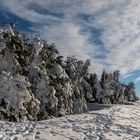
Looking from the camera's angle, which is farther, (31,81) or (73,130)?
(31,81)

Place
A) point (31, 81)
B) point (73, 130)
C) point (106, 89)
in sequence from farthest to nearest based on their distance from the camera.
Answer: point (106, 89) → point (31, 81) → point (73, 130)

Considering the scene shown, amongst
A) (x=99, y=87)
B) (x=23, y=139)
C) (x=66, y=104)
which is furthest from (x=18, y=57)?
(x=99, y=87)

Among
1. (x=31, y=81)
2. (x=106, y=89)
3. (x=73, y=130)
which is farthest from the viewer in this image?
(x=106, y=89)

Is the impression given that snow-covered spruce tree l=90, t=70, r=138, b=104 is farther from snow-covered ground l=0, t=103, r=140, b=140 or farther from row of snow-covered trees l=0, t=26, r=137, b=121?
snow-covered ground l=0, t=103, r=140, b=140

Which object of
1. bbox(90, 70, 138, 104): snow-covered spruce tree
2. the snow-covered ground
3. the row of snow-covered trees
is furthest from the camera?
bbox(90, 70, 138, 104): snow-covered spruce tree

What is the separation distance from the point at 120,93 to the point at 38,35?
204ft

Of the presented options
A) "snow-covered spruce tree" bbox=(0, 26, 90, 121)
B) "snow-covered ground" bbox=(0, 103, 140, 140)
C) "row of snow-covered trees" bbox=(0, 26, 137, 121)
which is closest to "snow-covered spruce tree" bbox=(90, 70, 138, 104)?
"row of snow-covered trees" bbox=(0, 26, 137, 121)

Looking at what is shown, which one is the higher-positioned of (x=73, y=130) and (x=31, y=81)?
(x=31, y=81)

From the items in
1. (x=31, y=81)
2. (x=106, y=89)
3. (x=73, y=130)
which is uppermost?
(x=106, y=89)

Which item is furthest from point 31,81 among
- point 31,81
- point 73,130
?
point 73,130

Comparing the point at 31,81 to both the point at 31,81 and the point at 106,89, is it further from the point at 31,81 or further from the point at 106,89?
the point at 106,89

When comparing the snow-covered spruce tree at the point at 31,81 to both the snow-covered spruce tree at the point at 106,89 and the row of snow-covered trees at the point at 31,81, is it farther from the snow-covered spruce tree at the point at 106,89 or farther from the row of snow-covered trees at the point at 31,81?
the snow-covered spruce tree at the point at 106,89

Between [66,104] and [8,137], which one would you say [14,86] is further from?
[66,104]

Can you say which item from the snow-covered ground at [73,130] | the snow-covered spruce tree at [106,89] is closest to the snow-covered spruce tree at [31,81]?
the snow-covered ground at [73,130]
